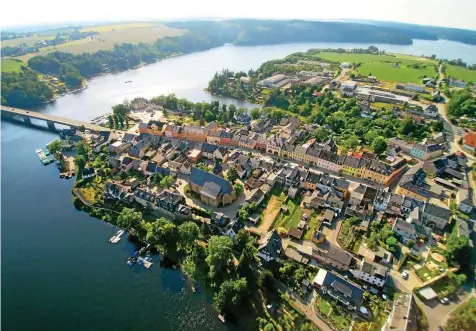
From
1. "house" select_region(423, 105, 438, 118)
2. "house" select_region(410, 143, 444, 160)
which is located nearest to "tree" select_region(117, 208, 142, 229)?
"house" select_region(410, 143, 444, 160)

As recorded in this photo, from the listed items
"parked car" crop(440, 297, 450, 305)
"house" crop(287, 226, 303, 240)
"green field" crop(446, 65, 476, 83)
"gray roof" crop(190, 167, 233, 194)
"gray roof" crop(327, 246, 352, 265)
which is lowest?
"green field" crop(446, 65, 476, 83)

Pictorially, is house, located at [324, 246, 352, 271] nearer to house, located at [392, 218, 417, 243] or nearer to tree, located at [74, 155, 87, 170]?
house, located at [392, 218, 417, 243]

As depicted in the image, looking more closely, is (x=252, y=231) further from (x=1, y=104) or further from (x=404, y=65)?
(x=404, y=65)

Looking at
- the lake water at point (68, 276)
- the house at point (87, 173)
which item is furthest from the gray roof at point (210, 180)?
the house at point (87, 173)

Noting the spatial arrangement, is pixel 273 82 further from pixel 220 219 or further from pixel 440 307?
pixel 440 307

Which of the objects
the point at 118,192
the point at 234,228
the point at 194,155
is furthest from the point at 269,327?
the point at 194,155

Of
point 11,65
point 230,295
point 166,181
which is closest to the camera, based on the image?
point 230,295
